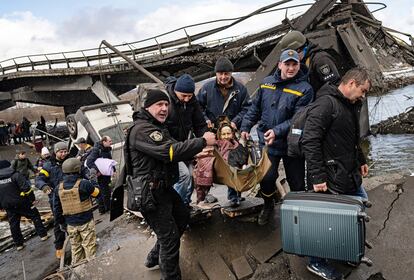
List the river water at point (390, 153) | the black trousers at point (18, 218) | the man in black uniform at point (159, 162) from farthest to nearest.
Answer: the river water at point (390, 153) → the black trousers at point (18, 218) → the man in black uniform at point (159, 162)

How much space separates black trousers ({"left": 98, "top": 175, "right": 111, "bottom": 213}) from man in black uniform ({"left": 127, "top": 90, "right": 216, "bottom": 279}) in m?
4.18

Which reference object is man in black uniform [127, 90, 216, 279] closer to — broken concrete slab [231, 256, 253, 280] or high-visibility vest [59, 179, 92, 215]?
broken concrete slab [231, 256, 253, 280]

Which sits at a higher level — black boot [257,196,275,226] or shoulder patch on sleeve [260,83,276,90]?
shoulder patch on sleeve [260,83,276,90]

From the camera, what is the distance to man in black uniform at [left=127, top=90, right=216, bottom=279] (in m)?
2.81

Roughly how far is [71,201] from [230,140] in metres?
2.54

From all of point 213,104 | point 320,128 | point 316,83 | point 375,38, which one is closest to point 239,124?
point 213,104

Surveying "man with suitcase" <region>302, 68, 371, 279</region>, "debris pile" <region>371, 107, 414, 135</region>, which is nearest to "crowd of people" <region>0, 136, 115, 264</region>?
"man with suitcase" <region>302, 68, 371, 279</region>

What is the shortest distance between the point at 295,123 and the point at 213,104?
1460 mm

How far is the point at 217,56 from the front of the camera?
11.3 metres

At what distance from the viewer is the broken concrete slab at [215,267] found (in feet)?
11.3

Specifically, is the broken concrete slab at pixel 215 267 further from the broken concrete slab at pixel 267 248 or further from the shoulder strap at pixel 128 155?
the shoulder strap at pixel 128 155

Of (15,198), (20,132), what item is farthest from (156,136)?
(20,132)

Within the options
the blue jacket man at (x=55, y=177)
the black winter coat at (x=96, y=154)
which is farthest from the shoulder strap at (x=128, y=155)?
the black winter coat at (x=96, y=154)

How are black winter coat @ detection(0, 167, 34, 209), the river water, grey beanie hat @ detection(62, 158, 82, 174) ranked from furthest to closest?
1. the river water
2. black winter coat @ detection(0, 167, 34, 209)
3. grey beanie hat @ detection(62, 158, 82, 174)
